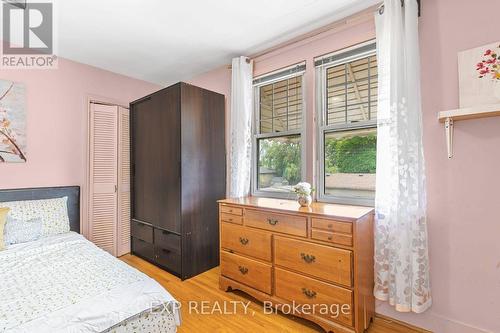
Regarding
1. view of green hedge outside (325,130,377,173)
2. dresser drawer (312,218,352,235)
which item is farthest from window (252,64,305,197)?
dresser drawer (312,218,352,235)

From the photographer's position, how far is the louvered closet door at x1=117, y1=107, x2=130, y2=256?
3.43 meters

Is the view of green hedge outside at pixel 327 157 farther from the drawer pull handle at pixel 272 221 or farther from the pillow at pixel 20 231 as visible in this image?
the pillow at pixel 20 231

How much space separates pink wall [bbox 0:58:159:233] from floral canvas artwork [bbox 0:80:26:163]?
2.0 inches

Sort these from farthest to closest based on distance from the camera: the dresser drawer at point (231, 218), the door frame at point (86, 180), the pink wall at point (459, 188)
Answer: the door frame at point (86, 180), the dresser drawer at point (231, 218), the pink wall at point (459, 188)

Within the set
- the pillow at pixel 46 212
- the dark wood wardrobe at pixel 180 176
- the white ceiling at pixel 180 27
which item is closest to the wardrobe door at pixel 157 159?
the dark wood wardrobe at pixel 180 176

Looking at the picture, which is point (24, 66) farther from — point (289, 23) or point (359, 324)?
point (359, 324)

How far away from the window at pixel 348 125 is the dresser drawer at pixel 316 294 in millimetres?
800

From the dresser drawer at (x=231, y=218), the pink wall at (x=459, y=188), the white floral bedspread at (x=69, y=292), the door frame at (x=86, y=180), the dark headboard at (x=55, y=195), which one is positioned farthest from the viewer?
the door frame at (x=86, y=180)

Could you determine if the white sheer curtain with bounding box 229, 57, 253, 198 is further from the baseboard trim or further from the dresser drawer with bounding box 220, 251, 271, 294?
the baseboard trim

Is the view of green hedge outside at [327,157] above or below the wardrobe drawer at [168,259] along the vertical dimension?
above

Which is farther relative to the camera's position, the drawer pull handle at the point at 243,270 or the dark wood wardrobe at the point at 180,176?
the dark wood wardrobe at the point at 180,176

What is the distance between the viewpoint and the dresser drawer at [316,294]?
1.74 m

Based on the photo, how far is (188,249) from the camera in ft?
9.16

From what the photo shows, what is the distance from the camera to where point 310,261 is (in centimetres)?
189
